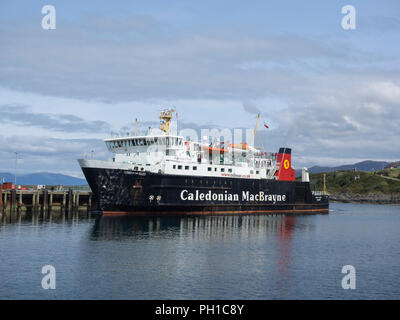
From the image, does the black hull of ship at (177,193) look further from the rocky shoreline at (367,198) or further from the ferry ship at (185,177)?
the rocky shoreline at (367,198)

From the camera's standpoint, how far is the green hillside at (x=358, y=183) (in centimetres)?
13125

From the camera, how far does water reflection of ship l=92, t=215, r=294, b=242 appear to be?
3438 cm

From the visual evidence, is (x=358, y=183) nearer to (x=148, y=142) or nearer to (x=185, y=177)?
(x=185, y=177)

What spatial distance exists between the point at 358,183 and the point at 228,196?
99.6 metres

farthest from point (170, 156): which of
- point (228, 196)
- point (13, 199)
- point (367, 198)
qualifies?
point (367, 198)

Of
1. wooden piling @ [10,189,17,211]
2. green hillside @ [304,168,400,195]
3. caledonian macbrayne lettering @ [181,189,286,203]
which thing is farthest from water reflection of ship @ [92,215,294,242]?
green hillside @ [304,168,400,195]

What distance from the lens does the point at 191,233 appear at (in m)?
35.7

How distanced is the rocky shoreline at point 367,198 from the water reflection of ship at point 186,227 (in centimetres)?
8239

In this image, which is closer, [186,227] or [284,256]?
[284,256]

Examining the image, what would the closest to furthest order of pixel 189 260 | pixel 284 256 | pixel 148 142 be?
pixel 189 260 < pixel 284 256 < pixel 148 142

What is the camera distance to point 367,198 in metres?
124

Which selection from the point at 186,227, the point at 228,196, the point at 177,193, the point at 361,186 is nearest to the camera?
the point at 186,227
